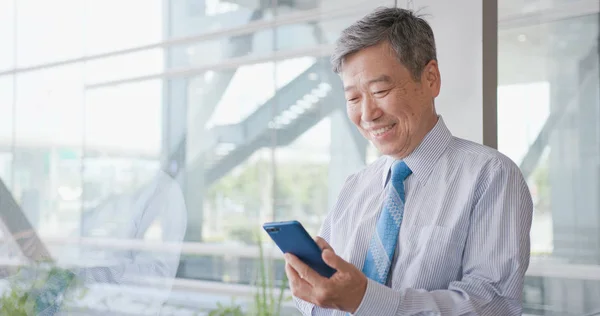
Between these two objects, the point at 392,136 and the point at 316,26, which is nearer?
the point at 392,136

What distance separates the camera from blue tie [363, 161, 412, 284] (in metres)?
1.67

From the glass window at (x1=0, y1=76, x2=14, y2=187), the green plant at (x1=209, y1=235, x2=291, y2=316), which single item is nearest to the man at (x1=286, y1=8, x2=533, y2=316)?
the green plant at (x1=209, y1=235, x2=291, y2=316)

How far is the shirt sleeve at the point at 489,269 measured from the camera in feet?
4.85

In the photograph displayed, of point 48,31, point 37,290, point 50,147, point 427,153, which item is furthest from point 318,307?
point 48,31

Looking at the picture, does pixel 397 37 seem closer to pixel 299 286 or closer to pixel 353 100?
pixel 353 100

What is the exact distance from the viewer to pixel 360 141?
2863 millimetres

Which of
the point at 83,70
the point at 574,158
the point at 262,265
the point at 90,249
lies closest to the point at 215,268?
the point at 262,265

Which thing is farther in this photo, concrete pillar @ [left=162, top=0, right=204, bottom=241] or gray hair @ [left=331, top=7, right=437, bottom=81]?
concrete pillar @ [left=162, top=0, right=204, bottom=241]

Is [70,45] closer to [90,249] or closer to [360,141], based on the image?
[90,249]

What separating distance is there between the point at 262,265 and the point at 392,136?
1.22 meters

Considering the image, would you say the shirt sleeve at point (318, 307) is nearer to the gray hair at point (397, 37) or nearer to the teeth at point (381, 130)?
the teeth at point (381, 130)

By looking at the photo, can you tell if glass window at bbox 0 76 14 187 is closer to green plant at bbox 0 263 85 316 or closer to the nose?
green plant at bbox 0 263 85 316

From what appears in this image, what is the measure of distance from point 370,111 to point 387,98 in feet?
0.17

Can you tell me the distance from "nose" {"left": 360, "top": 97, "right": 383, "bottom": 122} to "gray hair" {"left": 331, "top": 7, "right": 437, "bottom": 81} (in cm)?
12
